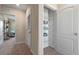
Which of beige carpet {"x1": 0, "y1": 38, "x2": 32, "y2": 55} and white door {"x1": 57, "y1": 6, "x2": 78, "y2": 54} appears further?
beige carpet {"x1": 0, "y1": 38, "x2": 32, "y2": 55}

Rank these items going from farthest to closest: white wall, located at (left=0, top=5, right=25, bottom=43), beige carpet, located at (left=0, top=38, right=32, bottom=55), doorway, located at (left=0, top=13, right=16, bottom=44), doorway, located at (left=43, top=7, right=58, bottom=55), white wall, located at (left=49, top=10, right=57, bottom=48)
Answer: white wall, located at (left=0, top=5, right=25, bottom=43), doorway, located at (left=0, top=13, right=16, bottom=44), beige carpet, located at (left=0, top=38, right=32, bottom=55), white wall, located at (left=49, top=10, right=57, bottom=48), doorway, located at (left=43, top=7, right=58, bottom=55)

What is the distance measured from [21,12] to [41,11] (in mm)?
2293

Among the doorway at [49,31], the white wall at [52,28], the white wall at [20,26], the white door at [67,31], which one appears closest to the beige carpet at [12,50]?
the doorway at [49,31]

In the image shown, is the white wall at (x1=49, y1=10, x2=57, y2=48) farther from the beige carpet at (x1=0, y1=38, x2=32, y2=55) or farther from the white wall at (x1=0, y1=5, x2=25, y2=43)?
the white wall at (x1=0, y1=5, x2=25, y2=43)

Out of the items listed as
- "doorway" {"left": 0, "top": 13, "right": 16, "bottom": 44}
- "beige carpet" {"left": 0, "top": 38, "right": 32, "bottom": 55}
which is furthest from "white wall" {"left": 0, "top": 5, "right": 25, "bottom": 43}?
"beige carpet" {"left": 0, "top": 38, "right": 32, "bottom": 55}

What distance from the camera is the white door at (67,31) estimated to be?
1981 mm

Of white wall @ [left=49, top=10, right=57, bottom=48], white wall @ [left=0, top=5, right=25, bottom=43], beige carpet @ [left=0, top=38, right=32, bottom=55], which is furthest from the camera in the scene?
white wall @ [left=0, top=5, right=25, bottom=43]

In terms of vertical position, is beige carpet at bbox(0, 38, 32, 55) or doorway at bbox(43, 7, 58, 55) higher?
doorway at bbox(43, 7, 58, 55)

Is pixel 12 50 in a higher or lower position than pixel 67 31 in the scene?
lower

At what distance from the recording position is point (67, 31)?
2182 millimetres

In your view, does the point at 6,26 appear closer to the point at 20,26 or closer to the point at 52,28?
the point at 20,26

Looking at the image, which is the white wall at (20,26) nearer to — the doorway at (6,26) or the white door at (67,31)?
the doorway at (6,26)

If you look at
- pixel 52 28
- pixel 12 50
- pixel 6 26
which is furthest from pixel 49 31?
pixel 6 26

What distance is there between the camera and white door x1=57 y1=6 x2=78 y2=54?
198 cm
